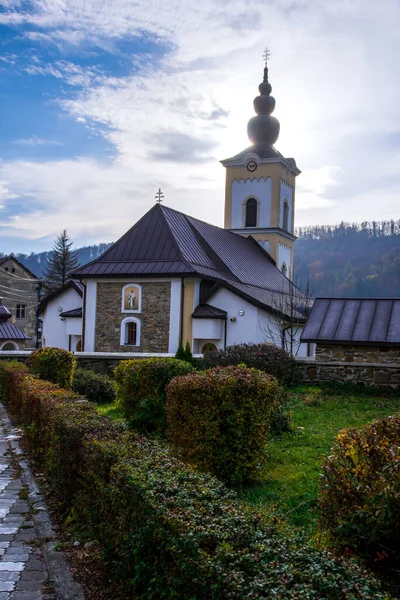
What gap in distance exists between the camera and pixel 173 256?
27719mm

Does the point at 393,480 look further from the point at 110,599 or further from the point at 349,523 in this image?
the point at 110,599

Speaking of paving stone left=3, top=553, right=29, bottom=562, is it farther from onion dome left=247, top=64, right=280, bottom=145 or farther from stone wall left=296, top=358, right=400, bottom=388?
onion dome left=247, top=64, right=280, bottom=145

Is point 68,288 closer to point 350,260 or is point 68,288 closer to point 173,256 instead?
point 173,256

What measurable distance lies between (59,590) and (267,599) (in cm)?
253

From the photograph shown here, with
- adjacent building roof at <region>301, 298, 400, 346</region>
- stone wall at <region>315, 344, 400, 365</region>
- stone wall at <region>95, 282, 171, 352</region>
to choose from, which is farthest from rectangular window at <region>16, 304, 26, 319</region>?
stone wall at <region>315, 344, 400, 365</region>

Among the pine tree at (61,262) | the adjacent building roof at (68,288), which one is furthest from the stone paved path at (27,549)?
the pine tree at (61,262)

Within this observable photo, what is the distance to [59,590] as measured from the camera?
15.2ft

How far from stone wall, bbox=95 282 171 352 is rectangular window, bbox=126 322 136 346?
34 centimetres

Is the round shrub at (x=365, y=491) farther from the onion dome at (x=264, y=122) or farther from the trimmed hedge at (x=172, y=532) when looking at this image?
the onion dome at (x=264, y=122)

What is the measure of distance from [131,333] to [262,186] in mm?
16869

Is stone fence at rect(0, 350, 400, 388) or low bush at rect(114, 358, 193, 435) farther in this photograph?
stone fence at rect(0, 350, 400, 388)

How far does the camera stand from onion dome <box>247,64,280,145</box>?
1586 inches

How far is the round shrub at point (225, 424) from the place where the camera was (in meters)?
6.98

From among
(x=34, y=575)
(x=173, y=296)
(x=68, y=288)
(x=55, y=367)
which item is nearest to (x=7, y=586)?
(x=34, y=575)
